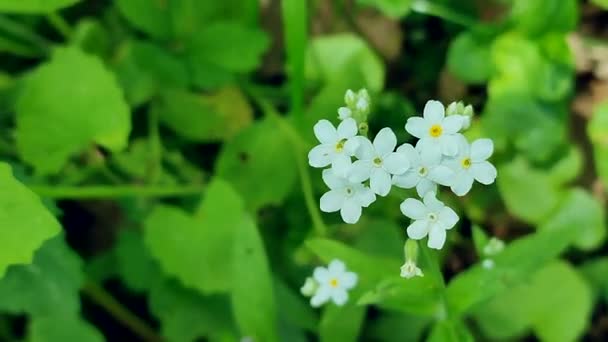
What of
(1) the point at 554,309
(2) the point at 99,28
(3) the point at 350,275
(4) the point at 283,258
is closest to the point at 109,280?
(4) the point at 283,258

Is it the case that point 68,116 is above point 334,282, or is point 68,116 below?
above

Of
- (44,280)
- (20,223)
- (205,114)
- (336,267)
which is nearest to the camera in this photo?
(20,223)

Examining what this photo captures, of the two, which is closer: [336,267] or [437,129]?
[437,129]

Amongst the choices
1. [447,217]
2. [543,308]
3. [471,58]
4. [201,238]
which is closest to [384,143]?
[447,217]

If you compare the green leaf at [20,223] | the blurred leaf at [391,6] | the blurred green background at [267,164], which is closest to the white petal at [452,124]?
the blurred green background at [267,164]

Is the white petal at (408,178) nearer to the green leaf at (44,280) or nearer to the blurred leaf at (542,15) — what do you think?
the green leaf at (44,280)

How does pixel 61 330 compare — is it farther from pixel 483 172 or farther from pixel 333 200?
pixel 483 172

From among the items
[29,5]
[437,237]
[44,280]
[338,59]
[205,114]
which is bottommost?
[437,237]
